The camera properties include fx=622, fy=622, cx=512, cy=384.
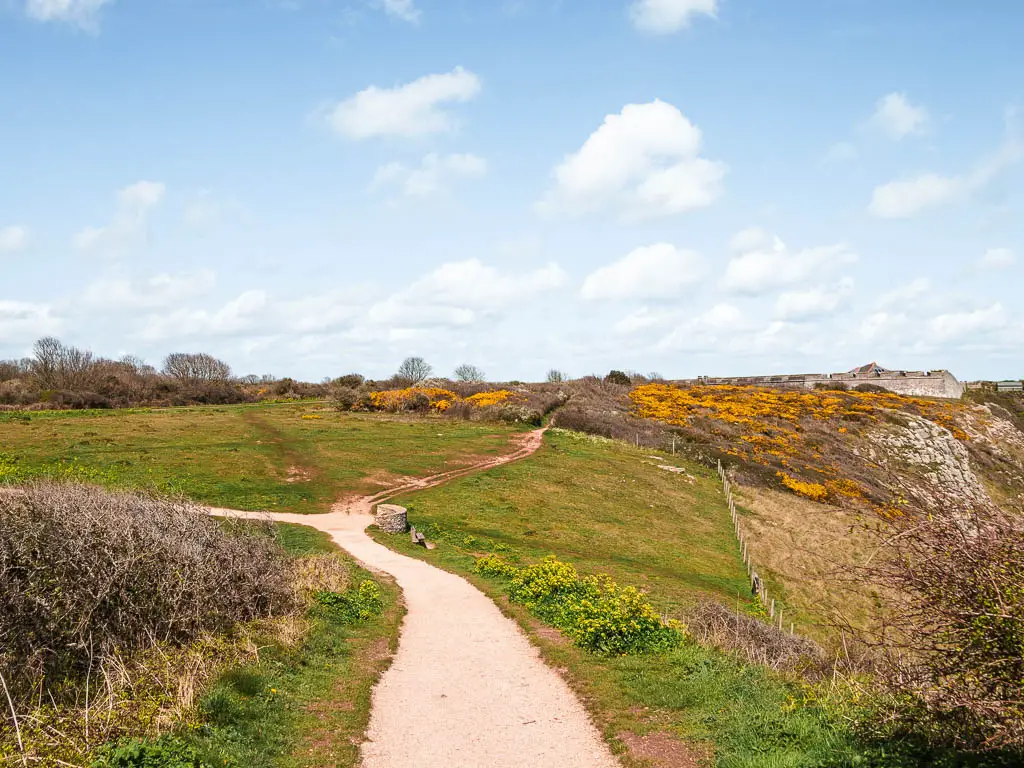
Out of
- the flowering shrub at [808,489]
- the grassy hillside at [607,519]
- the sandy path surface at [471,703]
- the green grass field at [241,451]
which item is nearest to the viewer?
the sandy path surface at [471,703]

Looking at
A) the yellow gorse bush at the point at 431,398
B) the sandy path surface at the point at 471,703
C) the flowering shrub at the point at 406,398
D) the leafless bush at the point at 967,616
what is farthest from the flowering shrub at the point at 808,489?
the leafless bush at the point at 967,616

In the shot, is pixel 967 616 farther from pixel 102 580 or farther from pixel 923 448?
pixel 923 448

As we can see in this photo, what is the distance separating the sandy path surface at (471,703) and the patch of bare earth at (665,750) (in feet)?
1.42

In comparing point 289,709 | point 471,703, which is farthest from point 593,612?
point 289,709

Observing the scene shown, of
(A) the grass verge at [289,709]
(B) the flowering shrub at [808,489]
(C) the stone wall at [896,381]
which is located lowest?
(B) the flowering shrub at [808,489]

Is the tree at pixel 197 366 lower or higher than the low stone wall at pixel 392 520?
higher

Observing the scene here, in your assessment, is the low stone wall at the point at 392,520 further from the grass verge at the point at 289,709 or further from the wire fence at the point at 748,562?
the wire fence at the point at 748,562

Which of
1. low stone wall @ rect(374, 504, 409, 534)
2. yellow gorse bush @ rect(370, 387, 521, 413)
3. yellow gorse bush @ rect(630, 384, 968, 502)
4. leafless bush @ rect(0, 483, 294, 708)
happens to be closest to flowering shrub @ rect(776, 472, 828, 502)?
yellow gorse bush @ rect(630, 384, 968, 502)

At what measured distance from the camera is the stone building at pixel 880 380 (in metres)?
97.9

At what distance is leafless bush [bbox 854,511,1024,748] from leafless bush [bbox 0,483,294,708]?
1053 cm

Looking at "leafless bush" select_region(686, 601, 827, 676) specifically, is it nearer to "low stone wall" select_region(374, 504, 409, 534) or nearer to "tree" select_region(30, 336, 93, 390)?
"low stone wall" select_region(374, 504, 409, 534)

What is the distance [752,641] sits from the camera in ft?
46.9

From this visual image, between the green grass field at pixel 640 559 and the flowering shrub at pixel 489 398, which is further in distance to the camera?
the flowering shrub at pixel 489 398

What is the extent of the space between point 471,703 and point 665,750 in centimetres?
375
